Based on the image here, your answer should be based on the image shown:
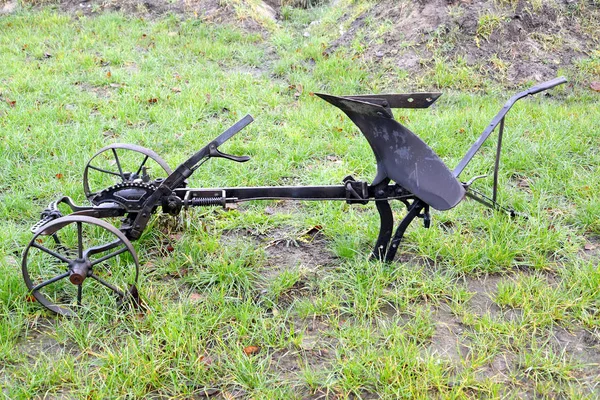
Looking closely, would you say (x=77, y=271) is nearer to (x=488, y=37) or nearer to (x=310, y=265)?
(x=310, y=265)

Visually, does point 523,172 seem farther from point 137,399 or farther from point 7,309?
point 7,309

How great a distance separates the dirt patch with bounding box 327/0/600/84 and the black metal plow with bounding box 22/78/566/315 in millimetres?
3232

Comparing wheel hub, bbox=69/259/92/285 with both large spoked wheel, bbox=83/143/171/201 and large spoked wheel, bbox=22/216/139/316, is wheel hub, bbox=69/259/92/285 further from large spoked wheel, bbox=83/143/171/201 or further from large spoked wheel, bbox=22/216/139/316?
large spoked wheel, bbox=83/143/171/201

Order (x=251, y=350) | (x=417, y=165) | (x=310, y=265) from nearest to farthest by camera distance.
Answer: (x=251, y=350), (x=417, y=165), (x=310, y=265)

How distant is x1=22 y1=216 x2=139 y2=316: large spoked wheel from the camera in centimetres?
273

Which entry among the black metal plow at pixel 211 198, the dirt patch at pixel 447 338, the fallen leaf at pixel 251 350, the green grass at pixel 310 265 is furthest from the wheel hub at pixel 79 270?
the dirt patch at pixel 447 338

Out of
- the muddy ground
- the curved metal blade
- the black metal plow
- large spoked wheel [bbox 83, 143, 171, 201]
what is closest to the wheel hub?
the black metal plow

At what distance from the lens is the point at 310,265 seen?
3.30m

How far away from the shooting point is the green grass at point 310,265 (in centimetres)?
245

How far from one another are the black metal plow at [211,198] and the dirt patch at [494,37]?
3.23 meters

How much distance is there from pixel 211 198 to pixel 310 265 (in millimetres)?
765

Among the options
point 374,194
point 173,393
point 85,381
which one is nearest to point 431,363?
point 374,194

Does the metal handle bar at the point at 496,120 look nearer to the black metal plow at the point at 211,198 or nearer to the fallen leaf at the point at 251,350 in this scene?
the black metal plow at the point at 211,198

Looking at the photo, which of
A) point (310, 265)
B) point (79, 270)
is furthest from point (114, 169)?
point (310, 265)
